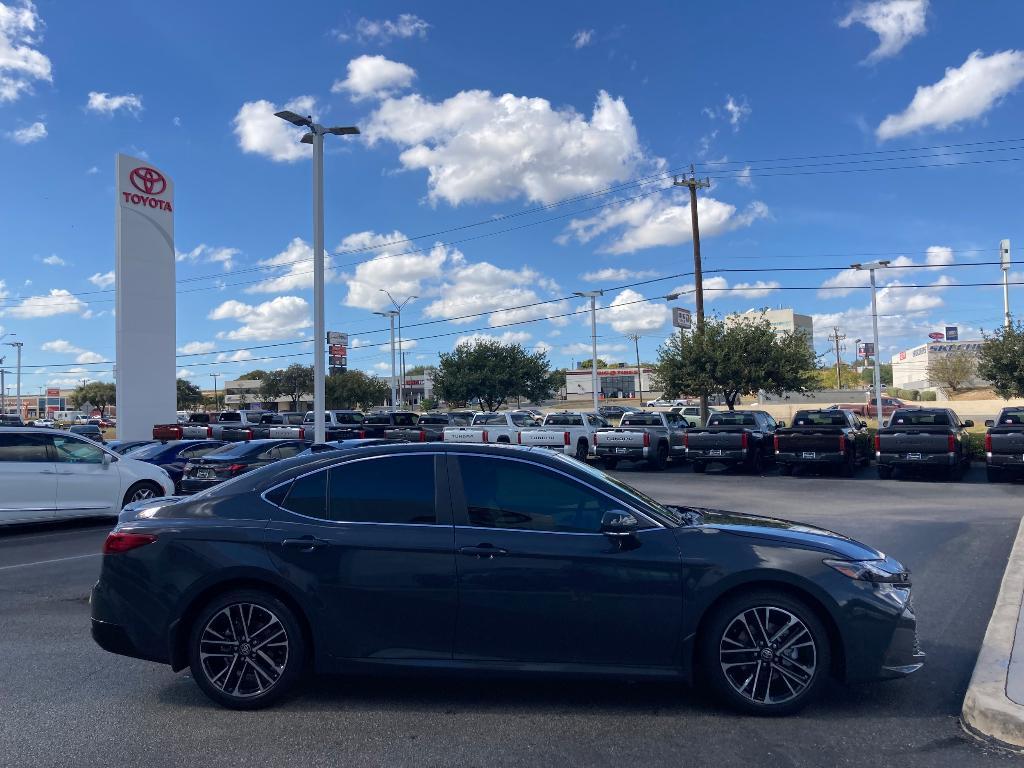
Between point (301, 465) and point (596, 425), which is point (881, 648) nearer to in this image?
point (301, 465)

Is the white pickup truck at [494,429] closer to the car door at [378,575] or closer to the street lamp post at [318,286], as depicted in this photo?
the street lamp post at [318,286]

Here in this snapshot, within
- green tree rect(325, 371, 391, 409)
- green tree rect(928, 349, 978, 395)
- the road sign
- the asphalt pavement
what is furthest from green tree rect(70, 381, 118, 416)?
the asphalt pavement

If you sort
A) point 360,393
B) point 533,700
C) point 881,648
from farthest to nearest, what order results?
point 360,393
point 533,700
point 881,648

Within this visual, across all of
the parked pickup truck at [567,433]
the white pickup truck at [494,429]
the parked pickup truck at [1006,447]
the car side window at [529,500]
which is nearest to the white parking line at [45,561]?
the car side window at [529,500]

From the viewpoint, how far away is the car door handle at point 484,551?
4.71 meters

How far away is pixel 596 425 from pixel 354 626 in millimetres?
22899

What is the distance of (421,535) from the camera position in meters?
4.80

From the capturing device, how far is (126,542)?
4.99 meters

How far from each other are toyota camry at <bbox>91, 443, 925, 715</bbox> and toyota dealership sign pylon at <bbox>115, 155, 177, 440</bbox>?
95.4 feet

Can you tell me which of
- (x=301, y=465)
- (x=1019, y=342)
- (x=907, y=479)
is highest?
(x=1019, y=342)

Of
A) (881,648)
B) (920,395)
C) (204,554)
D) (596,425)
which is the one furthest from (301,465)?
(920,395)

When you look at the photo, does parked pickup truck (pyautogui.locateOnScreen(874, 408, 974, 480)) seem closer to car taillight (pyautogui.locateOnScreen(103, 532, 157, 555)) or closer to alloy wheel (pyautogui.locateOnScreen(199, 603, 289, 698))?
alloy wheel (pyautogui.locateOnScreen(199, 603, 289, 698))

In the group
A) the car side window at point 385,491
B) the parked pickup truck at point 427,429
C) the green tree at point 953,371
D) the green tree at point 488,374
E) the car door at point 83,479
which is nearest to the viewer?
the car side window at point 385,491

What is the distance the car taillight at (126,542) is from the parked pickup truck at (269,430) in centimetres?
1671
